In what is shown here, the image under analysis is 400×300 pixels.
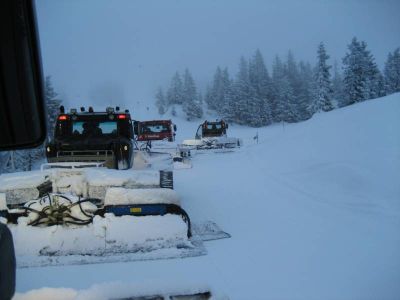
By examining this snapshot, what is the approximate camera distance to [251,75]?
77.2 m

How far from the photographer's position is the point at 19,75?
1213 millimetres

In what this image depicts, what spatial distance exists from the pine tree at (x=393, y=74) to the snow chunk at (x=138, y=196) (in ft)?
207

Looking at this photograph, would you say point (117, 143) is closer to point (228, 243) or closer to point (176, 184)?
point (228, 243)

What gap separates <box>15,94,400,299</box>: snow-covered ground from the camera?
14.1 ft

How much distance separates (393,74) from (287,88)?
17964 mm

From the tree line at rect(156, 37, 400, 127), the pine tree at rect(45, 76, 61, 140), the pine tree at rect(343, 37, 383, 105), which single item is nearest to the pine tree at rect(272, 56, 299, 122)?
the tree line at rect(156, 37, 400, 127)

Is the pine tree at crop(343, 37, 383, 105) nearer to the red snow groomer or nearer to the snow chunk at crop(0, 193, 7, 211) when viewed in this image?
the red snow groomer

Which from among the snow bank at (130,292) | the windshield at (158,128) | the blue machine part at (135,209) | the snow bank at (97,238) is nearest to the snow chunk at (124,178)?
the blue machine part at (135,209)

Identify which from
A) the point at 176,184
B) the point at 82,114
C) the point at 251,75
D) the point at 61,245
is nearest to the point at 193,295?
the point at 61,245

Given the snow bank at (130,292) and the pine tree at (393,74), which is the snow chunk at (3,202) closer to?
the snow bank at (130,292)

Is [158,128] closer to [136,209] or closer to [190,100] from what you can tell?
[136,209]

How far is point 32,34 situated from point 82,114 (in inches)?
308

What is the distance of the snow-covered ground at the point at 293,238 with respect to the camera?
14.1 feet

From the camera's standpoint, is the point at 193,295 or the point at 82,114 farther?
the point at 82,114
